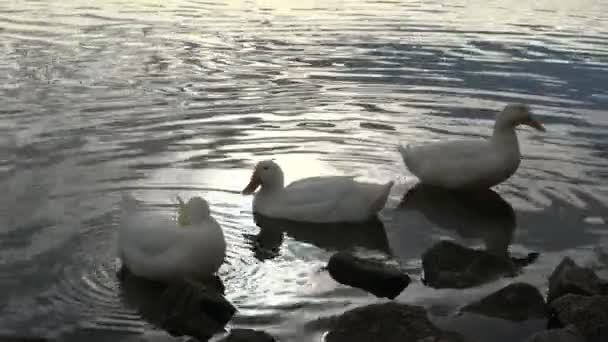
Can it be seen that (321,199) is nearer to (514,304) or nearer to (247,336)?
(514,304)

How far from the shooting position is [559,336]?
19.1ft

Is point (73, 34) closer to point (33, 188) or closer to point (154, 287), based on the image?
point (33, 188)

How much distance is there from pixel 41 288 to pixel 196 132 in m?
5.71

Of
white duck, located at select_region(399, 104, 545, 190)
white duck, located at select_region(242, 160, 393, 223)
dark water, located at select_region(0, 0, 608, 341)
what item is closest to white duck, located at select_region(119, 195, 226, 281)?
dark water, located at select_region(0, 0, 608, 341)

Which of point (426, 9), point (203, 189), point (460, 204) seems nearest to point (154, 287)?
point (203, 189)

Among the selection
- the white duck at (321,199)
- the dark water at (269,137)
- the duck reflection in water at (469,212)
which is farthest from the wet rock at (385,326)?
the white duck at (321,199)

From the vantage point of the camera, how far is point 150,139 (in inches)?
485

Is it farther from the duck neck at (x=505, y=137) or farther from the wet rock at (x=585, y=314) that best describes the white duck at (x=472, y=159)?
the wet rock at (x=585, y=314)

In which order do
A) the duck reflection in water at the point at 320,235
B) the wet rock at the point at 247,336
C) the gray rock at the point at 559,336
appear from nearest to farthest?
1. the gray rock at the point at 559,336
2. the wet rock at the point at 247,336
3. the duck reflection in water at the point at 320,235

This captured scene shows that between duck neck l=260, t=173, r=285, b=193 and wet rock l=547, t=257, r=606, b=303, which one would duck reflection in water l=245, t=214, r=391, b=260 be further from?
wet rock l=547, t=257, r=606, b=303

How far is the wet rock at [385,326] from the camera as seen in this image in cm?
618

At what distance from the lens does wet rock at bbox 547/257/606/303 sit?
22.3 ft

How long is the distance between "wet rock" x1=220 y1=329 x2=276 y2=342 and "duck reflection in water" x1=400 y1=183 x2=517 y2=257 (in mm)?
3109

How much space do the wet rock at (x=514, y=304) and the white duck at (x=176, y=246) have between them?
87.5 inches
